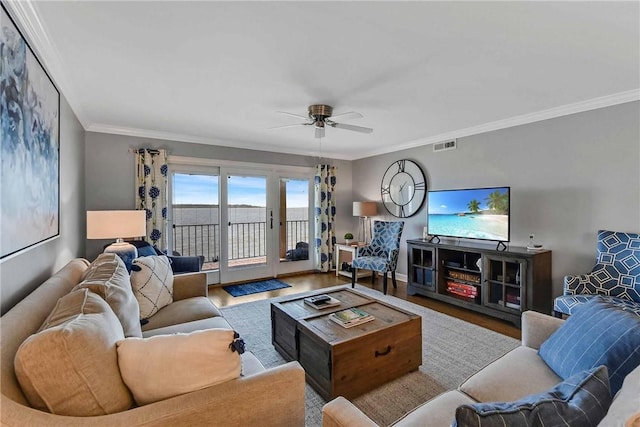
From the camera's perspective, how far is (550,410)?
729 millimetres

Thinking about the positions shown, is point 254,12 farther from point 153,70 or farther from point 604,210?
point 604,210

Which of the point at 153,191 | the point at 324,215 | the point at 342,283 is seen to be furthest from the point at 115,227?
the point at 324,215

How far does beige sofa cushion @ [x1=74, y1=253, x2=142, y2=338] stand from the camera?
4.45 feet

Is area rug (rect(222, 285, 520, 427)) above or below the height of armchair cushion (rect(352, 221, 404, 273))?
below

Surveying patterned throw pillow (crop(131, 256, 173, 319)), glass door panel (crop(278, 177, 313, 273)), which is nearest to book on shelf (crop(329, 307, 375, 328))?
patterned throw pillow (crop(131, 256, 173, 319))

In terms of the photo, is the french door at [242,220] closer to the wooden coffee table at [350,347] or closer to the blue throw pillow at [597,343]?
the wooden coffee table at [350,347]

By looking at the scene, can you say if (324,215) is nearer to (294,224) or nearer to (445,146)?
(294,224)

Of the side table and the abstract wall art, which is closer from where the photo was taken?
the abstract wall art

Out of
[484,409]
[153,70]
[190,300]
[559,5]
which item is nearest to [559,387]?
[484,409]

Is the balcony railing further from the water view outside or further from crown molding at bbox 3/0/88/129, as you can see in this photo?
crown molding at bbox 3/0/88/129

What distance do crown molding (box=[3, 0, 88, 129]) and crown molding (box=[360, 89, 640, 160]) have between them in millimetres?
4218

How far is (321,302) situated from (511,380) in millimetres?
1490

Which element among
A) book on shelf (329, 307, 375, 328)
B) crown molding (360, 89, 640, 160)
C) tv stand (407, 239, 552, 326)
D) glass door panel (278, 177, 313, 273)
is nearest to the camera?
book on shelf (329, 307, 375, 328)

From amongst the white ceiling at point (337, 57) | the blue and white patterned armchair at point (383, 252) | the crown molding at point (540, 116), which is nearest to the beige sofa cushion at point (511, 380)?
the white ceiling at point (337, 57)
